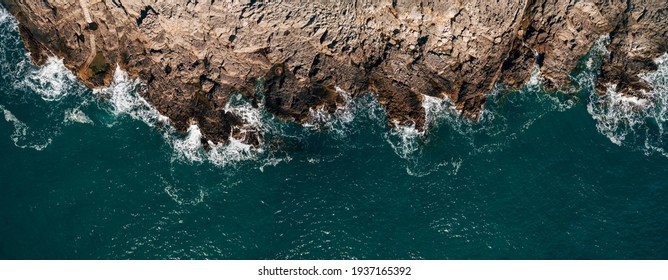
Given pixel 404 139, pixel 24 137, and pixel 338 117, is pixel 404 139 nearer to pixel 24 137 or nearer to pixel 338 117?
pixel 338 117

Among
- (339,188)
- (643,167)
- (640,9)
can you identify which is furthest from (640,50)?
(339,188)

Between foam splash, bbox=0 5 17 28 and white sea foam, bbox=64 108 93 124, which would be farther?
foam splash, bbox=0 5 17 28

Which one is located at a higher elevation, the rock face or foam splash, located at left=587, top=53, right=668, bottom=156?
the rock face

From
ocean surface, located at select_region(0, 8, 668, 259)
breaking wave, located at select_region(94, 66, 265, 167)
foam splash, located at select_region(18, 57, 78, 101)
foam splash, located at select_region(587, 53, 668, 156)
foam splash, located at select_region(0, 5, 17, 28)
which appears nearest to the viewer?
ocean surface, located at select_region(0, 8, 668, 259)

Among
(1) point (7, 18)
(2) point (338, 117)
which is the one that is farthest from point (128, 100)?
(2) point (338, 117)

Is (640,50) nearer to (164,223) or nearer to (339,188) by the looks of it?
(339,188)

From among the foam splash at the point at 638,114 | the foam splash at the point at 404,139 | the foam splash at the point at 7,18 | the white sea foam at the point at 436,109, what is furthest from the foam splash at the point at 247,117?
the foam splash at the point at 638,114

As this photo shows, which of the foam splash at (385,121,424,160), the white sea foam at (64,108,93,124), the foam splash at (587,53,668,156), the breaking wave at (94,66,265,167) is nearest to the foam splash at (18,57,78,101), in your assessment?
the white sea foam at (64,108,93,124)

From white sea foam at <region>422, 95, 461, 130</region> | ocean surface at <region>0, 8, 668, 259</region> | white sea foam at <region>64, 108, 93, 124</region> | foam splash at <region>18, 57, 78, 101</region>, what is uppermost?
foam splash at <region>18, 57, 78, 101</region>

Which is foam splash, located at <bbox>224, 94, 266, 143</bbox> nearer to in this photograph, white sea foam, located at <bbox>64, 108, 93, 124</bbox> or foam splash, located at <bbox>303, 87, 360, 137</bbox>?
foam splash, located at <bbox>303, 87, 360, 137</bbox>
